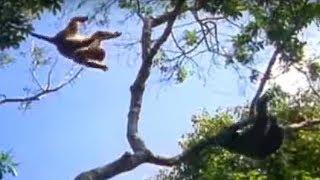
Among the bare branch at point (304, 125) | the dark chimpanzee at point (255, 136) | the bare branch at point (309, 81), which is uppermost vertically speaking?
the bare branch at point (309, 81)

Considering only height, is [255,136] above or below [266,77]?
below

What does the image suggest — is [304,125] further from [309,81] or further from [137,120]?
[137,120]

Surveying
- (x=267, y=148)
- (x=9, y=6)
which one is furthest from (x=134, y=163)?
(x=9, y=6)

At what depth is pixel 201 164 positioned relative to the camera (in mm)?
6594

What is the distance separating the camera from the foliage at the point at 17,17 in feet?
11.2

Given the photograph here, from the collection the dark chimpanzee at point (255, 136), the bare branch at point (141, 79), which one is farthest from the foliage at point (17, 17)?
the dark chimpanzee at point (255, 136)

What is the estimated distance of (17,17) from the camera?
136 inches

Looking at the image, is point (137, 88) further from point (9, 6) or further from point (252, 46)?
point (9, 6)

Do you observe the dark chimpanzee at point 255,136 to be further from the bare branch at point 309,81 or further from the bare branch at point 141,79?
the bare branch at point 309,81

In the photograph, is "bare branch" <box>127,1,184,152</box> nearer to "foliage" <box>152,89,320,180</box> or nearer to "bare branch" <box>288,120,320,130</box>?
"foliage" <box>152,89,320,180</box>

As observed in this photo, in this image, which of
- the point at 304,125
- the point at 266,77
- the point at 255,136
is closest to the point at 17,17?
the point at 255,136

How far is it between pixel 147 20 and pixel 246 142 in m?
1.27

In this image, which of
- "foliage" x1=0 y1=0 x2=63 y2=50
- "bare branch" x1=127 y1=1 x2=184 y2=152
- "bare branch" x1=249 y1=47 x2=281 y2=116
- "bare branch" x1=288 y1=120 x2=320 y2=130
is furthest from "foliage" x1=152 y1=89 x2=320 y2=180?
"foliage" x1=0 y1=0 x2=63 y2=50

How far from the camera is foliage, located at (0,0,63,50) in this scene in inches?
134
